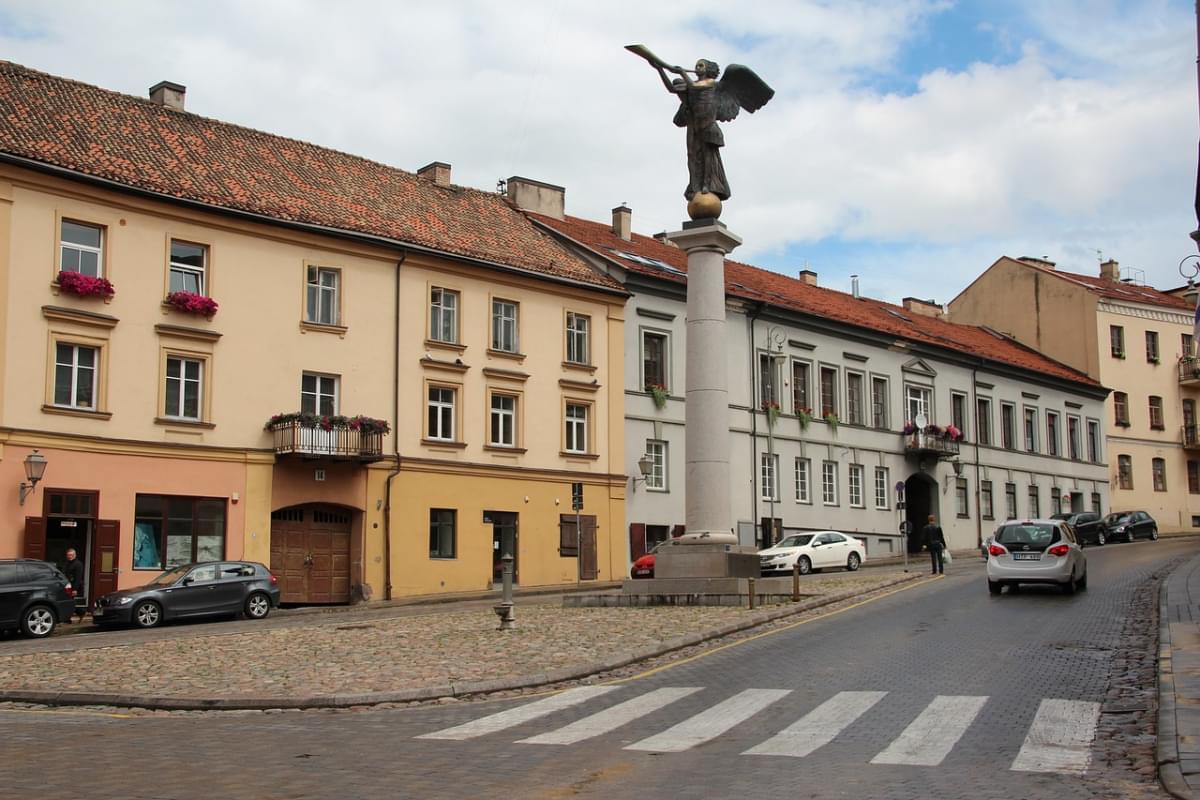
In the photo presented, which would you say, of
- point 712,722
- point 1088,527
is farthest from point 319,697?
point 1088,527

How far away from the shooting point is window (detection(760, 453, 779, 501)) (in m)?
47.4

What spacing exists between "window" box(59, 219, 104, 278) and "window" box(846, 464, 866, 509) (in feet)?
98.5

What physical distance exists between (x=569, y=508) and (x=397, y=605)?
845cm

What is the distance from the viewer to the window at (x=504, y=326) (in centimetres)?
4063

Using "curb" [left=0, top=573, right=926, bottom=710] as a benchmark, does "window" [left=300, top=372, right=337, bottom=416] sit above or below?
above

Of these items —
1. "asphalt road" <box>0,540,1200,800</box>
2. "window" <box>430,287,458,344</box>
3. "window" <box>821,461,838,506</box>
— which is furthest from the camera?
"window" <box>821,461,838,506</box>

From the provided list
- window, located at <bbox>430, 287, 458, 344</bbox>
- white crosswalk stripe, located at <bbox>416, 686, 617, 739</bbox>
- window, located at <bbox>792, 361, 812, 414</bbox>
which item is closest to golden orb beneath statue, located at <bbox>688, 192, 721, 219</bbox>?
window, located at <bbox>430, 287, 458, 344</bbox>

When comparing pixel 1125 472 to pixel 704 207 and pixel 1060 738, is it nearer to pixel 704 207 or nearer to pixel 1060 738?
pixel 704 207

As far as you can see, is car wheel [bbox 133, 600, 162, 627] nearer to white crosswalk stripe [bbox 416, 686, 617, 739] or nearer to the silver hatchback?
white crosswalk stripe [bbox 416, 686, 617, 739]

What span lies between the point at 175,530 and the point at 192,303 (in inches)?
222

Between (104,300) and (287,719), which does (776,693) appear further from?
(104,300)

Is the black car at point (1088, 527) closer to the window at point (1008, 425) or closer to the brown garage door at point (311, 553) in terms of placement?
the window at point (1008, 425)

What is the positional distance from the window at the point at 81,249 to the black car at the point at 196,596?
25.3ft

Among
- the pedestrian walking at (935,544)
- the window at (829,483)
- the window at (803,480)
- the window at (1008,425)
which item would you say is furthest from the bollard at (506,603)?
the window at (1008,425)
